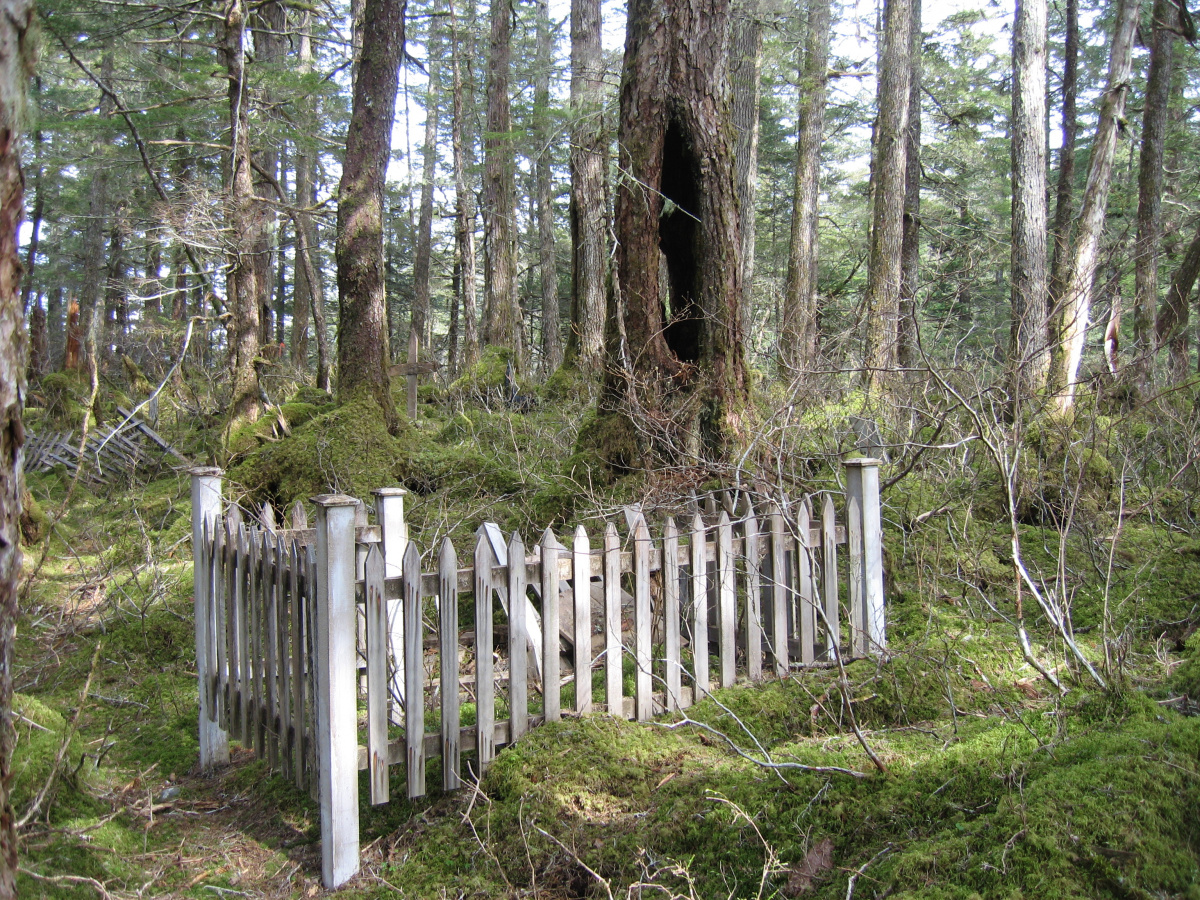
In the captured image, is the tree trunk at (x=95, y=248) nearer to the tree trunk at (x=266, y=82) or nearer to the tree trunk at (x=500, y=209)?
the tree trunk at (x=266, y=82)

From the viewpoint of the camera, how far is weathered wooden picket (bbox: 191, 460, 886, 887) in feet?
10.6

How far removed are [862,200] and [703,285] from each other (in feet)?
72.4

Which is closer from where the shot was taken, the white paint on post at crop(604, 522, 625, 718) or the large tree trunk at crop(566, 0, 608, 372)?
the white paint on post at crop(604, 522, 625, 718)

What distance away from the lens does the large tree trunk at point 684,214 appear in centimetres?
583

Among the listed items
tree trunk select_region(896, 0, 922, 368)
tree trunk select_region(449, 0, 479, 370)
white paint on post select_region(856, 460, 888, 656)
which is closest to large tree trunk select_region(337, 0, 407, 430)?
white paint on post select_region(856, 460, 888, 656)

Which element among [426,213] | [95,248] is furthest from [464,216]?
[95,248]

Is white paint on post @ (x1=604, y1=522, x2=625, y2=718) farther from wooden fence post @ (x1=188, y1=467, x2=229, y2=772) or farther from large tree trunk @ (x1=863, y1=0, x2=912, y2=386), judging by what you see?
large tree trunk @ (x1=863, y1=0, x2=912, y2=386)

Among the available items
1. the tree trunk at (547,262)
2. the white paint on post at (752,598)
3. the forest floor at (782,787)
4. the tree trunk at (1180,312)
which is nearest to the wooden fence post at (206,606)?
the forest floor at (782,787)

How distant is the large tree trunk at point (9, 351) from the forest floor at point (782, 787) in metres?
0.55

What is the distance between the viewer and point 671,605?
383 centimetres

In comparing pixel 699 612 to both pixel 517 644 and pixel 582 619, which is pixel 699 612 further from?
pixel 517 644

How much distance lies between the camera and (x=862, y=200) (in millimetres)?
25391

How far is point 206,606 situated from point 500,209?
39.1 ft

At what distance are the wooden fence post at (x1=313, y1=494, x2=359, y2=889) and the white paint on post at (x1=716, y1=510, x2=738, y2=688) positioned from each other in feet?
6.21
